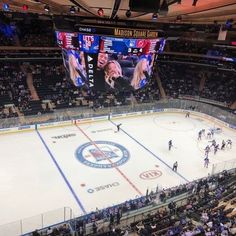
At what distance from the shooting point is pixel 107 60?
1205 cm

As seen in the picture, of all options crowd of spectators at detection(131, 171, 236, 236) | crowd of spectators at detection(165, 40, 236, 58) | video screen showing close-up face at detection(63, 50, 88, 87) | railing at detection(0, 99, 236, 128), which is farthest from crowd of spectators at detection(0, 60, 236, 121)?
crowd of spectators at detection(131, 171, 236, 236)

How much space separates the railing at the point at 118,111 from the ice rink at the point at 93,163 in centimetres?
103

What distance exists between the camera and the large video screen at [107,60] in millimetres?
11297

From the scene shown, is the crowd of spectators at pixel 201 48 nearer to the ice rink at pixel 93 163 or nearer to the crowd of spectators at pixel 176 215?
the ice rink at pixel 93 163

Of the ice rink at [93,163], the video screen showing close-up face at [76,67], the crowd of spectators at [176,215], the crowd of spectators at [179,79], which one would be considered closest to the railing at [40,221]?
the crowd of spectators at [176,215]

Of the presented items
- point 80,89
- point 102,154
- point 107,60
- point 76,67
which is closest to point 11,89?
point 80,89

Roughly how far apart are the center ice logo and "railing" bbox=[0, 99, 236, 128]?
15.8 ft

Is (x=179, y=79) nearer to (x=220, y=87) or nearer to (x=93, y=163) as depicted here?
(x=220, y=87)

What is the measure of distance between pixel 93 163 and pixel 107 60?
8441 millimetres

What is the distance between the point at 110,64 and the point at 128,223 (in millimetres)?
6504

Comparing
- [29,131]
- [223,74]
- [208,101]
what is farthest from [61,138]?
[223,74]

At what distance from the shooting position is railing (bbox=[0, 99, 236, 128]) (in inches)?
935

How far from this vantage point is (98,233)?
1177 cm

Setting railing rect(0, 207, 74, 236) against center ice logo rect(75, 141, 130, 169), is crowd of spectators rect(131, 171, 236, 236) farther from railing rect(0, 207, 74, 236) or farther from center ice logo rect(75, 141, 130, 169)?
center ice logo rect(75, 141, 130, 169)
